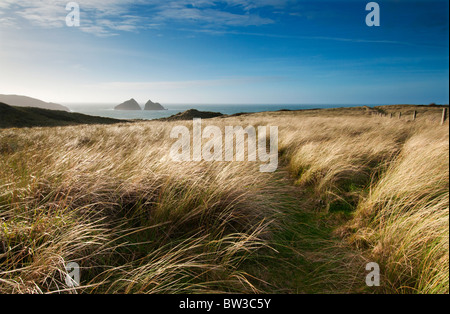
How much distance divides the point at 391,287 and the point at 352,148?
4.15 meters

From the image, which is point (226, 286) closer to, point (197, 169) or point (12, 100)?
point (197, 169)

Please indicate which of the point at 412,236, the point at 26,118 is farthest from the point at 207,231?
the point at 26,118

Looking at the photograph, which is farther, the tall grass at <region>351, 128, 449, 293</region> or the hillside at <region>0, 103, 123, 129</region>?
the hillside at <region>0, 103, 123, 129</region>

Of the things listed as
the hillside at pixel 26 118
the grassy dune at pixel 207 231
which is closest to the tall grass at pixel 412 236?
the grassy dune at pixel 207 231

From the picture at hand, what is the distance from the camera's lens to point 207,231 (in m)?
2.19

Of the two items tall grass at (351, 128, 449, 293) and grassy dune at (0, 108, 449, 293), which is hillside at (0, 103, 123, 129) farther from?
tall grass at (351, 128, 449, 293)

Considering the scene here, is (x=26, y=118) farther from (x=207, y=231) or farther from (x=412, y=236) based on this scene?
(x=412, y=236)

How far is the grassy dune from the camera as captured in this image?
155 cm

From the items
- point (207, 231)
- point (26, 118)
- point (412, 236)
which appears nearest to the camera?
point (412, 236)

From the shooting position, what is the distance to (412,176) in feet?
8.71

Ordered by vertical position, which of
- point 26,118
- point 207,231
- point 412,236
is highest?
point 26,118

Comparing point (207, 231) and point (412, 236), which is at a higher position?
point (412, 236)

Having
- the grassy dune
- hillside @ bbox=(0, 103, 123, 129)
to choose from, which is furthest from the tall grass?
hillside @ bbox=(0, 103, 123, 129)

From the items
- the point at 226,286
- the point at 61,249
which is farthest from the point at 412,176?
the point at 61,249
